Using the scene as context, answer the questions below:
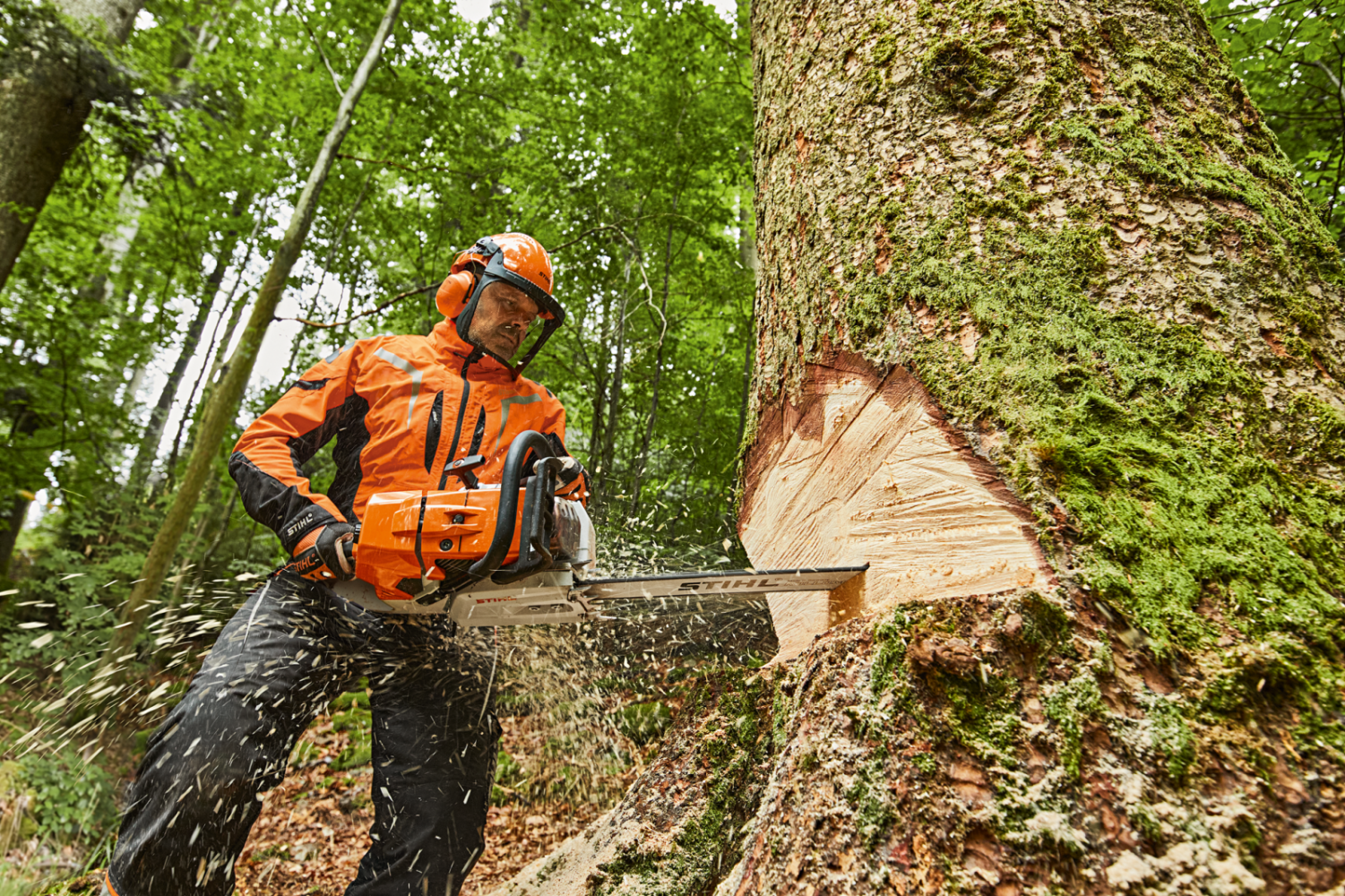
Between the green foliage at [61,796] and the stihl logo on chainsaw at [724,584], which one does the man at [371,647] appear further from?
the green foliage at [61,796]

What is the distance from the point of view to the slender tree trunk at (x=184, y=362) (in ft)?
28.8

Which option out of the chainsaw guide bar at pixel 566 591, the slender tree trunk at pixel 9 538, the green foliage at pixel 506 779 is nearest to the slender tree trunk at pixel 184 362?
the slender tree trunk at pixel 9 538

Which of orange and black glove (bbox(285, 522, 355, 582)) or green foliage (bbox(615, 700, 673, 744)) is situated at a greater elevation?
orange and black glove (bbox(285, 522, 355, 582))

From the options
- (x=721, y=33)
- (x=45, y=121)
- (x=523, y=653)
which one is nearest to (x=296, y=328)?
(x=45, y=121)

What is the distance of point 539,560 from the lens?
5.46ft

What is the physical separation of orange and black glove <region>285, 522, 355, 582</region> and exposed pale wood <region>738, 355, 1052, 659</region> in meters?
1.11

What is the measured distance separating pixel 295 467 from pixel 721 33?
18.8 feet

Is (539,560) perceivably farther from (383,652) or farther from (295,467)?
(295,467)

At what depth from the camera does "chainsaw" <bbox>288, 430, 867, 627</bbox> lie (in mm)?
1619

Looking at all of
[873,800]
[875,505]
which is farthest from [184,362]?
[873,800]

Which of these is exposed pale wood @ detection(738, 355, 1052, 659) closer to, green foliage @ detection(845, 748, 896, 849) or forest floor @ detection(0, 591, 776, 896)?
green foliage @ detection(845, 748, 896, 849)

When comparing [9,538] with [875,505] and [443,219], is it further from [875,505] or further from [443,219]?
[875,505]

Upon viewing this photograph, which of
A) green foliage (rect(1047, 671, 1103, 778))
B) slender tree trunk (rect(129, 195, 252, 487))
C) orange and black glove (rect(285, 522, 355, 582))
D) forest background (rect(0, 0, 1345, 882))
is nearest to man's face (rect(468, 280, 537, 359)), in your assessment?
orange and black glove (rect(285, 522, 355, 582))

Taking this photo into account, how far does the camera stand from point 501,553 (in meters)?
1.62
